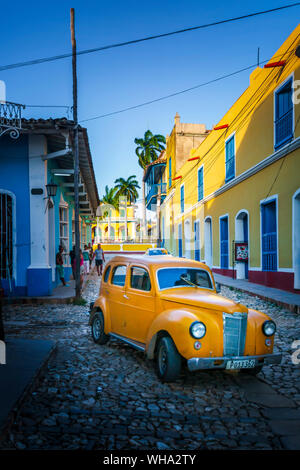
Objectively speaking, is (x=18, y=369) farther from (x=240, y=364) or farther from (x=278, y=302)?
(x=278, y=302)

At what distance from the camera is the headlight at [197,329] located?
4.25m

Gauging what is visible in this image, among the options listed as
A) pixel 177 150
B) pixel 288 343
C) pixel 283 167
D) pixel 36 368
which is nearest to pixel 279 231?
pixel 283 167

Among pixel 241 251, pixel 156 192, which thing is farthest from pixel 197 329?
pixel 156 192

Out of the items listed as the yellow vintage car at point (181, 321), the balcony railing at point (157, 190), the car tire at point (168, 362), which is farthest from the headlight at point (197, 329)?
the balcony railing at point (157, 190)

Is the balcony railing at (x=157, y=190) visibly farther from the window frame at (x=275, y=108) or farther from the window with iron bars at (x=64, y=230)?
the window frame at (x=275, y=108)

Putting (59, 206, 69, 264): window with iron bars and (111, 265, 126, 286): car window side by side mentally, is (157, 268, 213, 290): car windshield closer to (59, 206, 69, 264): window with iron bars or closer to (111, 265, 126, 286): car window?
(111, 265, 126, 286): car window

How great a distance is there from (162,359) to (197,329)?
0.68 meters

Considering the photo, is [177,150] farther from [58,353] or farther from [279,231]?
[58,353]

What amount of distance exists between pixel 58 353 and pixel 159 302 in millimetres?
1863

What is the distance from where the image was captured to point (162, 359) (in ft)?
15.3

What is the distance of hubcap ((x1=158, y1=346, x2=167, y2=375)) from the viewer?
4.59 metres

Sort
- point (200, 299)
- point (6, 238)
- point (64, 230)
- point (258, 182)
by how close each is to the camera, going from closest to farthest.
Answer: point (200, 299), point (6, 238), point (258, 182), point (64, 230)

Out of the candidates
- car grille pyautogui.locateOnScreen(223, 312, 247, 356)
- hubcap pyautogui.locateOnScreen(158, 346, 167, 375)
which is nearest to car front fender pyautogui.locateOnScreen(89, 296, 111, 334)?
hubcap pyautogui.locateOnScreen(158, 346, 167, 375)

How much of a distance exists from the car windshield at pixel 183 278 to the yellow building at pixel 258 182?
6.39 meters
